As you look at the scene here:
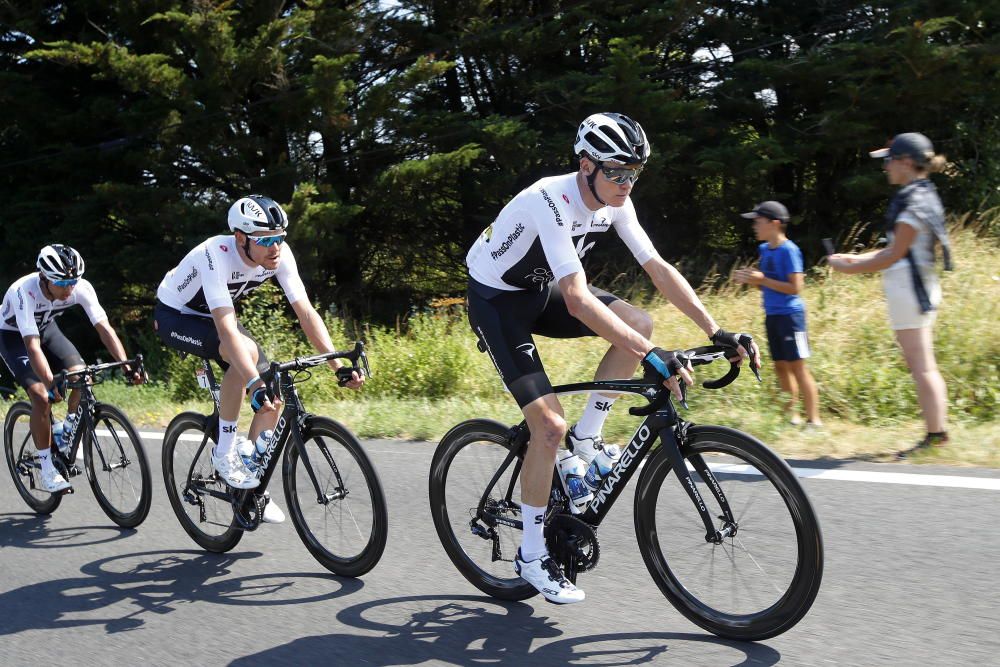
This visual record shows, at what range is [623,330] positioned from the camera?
363cm

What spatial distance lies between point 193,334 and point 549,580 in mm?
2809

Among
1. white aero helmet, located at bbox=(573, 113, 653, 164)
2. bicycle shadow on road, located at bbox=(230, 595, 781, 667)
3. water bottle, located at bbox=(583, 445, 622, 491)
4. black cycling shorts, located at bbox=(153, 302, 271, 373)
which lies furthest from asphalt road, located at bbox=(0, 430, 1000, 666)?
white aero helmet, located at bbox=(573, 113, 653, 164)

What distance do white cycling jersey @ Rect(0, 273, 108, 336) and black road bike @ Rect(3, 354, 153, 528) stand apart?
543mm

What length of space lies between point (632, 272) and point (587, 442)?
11265 millimetres

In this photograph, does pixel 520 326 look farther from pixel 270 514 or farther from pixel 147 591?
pixel 147 591

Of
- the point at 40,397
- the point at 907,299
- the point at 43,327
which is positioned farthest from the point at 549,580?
the point at 43,327

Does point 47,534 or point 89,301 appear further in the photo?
point 89,301

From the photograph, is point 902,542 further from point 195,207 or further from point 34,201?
point 34,201

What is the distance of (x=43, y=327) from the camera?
7301mm

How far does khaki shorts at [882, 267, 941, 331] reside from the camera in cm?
599

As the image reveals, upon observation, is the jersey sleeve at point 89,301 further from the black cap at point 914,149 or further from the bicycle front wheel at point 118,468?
the black cap at point 914,149

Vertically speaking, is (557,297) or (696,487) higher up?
(557,297)

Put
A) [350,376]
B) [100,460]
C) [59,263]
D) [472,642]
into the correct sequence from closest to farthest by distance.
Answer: [472,642] → [350,376] → [100,460] → [59,263]

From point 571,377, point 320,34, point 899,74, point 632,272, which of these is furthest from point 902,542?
point 320,34
